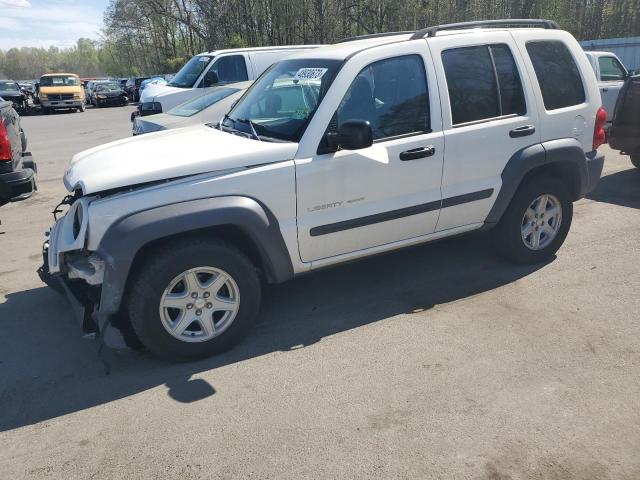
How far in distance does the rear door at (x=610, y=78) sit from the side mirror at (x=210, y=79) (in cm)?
783

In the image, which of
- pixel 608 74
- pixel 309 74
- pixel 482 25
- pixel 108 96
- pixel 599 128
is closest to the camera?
pixel 309 74

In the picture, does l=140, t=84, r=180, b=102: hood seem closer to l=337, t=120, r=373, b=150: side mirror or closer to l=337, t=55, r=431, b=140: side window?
l=337, t=55, r=431, b=140: side window

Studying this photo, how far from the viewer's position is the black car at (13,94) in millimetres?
27641

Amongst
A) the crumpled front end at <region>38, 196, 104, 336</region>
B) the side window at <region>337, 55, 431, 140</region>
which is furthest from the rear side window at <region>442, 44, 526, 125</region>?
the crumpled front end at <region>38, 196, 104, 336</region>

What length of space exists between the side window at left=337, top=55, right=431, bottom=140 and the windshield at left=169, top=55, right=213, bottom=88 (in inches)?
328

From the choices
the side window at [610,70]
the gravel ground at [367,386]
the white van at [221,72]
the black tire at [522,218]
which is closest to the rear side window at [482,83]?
the black tire at [522,218]

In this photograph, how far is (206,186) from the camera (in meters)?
3.53

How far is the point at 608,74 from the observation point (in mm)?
11992

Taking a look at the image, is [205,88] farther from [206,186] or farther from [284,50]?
[206,186]

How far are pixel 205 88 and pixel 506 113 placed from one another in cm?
803

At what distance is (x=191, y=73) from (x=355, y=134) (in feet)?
30.7

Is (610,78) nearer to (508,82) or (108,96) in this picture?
(508,82)

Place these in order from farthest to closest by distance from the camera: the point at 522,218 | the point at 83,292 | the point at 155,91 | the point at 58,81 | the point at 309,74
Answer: the point at 58,81 → the point at 155,91 → the point at 522,218 → the point at 309,74 → the point at 83,292

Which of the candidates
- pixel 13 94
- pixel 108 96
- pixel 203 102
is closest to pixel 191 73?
pixel 203 102
